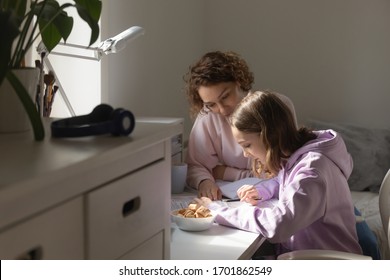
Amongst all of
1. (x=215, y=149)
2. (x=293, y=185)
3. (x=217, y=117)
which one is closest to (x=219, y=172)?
(x=215, y=149)

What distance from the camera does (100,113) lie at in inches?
43.4

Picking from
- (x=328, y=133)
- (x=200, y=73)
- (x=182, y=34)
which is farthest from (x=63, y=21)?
(x=182, y=34)

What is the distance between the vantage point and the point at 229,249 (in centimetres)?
148

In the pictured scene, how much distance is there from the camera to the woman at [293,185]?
1.60m

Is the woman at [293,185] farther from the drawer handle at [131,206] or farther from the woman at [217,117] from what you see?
the drawer handle at [131,206]

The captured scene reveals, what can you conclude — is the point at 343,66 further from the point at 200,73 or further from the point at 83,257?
the point at 83,257

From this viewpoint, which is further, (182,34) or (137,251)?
(182,34)

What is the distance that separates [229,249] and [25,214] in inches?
32.2

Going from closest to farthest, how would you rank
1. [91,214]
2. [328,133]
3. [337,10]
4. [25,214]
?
1. [25,214]
2. [91,214]
3. [328,133]
4. [337,10]

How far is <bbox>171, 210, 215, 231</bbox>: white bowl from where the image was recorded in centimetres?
160

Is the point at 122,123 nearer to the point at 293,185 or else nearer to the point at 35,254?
the point at 35,254

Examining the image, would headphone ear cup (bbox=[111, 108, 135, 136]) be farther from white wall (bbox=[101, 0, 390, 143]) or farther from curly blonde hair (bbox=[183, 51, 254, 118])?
white wall (bbox=[101, 0, 390, 143])

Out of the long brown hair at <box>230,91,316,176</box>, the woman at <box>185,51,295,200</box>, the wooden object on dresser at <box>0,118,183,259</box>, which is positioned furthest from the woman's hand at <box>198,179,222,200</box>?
the wooden object on dresser at <box>0,118,183,259</box>
